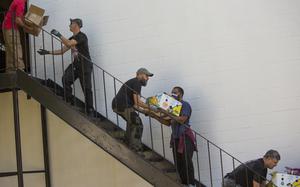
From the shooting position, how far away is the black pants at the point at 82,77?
7887 mm

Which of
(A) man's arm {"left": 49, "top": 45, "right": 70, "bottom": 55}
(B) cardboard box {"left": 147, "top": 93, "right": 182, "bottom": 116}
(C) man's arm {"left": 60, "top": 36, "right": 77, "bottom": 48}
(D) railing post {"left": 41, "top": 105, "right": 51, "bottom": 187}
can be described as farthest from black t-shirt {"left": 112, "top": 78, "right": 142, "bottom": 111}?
(D) railing post {"left": 41, "top": 105, "right": 51, "bottom": 187}

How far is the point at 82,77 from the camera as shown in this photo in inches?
314

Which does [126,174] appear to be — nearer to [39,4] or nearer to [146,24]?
[146,24]

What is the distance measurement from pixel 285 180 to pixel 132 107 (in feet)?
6.94

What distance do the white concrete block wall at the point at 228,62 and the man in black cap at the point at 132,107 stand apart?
1.01 m

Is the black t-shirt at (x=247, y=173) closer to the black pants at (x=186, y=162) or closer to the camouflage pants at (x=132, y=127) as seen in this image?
the black pants at (x=186, y=162)

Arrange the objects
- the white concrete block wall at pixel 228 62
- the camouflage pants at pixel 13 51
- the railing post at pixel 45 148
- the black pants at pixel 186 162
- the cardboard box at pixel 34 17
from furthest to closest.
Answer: the railing post at pixel 45 148 → the white concrete block wall at pixel 228 62 → the cardboard box at pixel 34 17 → the camouflage pants at pixel 13 51 → the black pants at pixel 186 162

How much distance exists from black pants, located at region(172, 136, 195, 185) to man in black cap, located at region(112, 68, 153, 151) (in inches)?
19.7

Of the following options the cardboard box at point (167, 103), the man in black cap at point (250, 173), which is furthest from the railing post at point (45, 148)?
the man in black cap at point (250, 173)

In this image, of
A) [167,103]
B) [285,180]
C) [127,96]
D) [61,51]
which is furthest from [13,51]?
[285,180]

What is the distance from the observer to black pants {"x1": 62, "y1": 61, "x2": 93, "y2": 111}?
7887 millimetres

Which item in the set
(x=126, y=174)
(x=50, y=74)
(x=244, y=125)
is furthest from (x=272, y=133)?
(x=50, y=74)

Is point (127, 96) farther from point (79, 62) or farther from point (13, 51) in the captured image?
point (13, 51)

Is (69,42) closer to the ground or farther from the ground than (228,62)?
farther from the ground
